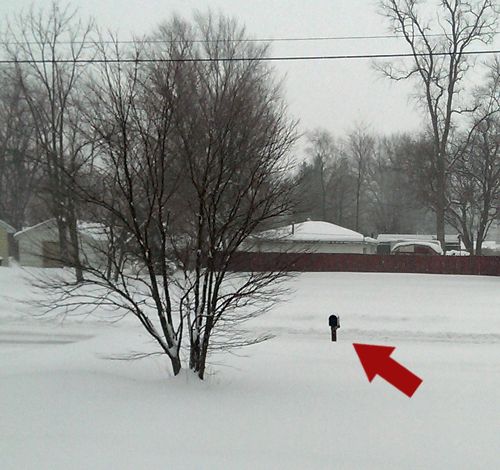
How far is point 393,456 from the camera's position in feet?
12.4

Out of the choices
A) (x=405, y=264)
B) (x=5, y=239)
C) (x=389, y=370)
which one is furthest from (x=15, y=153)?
(x=389, y=370)

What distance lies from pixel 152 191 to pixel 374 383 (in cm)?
357

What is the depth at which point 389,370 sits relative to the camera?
6691 mm

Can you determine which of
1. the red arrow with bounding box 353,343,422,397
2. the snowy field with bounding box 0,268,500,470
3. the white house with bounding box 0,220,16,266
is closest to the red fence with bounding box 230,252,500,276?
the red arrow with bounding box 353,343,422,397

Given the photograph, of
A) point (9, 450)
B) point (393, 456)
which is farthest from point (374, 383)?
point (9, 450)

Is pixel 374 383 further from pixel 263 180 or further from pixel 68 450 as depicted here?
pixel 68 450

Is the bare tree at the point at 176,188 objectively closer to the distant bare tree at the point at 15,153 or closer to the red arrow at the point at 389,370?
the red arrow at the point at 389,370

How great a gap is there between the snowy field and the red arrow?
0.15m

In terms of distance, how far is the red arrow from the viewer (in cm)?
586

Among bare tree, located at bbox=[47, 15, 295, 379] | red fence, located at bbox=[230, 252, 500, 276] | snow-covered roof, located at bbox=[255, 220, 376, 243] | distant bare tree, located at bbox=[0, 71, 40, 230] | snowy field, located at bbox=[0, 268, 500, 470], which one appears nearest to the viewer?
snowy field, located at bbox=[0, 268, 500, 470]

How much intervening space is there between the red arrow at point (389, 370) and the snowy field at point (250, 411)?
5.8 inches

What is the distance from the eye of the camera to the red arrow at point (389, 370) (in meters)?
5.86

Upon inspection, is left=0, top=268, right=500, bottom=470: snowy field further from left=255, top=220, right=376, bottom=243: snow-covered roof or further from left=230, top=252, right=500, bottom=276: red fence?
left=255, top=220, right=376, bottom=243: snow-covered roof

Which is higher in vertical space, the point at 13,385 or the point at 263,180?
the point at 263,180
